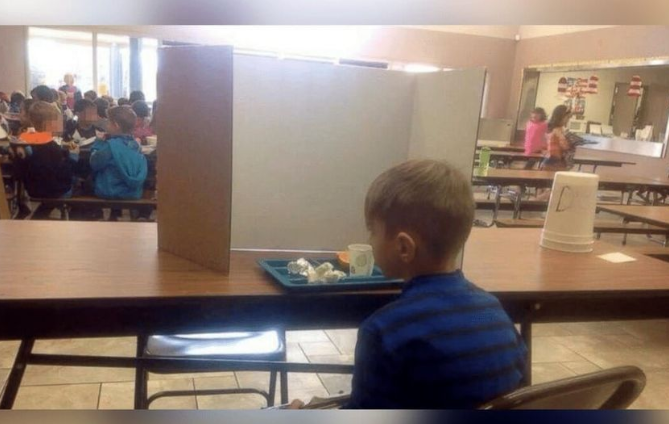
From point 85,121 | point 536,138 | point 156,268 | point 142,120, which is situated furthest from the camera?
point 536,138

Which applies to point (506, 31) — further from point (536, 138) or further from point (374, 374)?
point (374, 374)

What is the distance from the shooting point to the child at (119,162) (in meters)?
3.25

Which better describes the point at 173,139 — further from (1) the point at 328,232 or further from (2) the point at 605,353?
(2) the point at 605,353

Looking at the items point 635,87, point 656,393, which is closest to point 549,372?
point 656,393

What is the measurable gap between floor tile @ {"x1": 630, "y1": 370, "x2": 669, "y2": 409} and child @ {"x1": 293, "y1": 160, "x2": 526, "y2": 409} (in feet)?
5.06

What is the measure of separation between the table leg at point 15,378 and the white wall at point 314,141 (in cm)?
59

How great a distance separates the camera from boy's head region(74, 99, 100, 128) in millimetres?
4871

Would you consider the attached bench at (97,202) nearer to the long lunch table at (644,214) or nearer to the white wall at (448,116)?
the white wall at (448,116)

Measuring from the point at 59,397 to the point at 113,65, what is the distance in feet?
26.3

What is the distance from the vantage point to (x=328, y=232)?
5.40 feet

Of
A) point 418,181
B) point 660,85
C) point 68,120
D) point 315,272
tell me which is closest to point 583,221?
point 315,272

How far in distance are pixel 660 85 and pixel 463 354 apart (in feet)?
26.7

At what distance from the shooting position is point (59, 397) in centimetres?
200

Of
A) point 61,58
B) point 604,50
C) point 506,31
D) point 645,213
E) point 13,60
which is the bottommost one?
point 645,213
